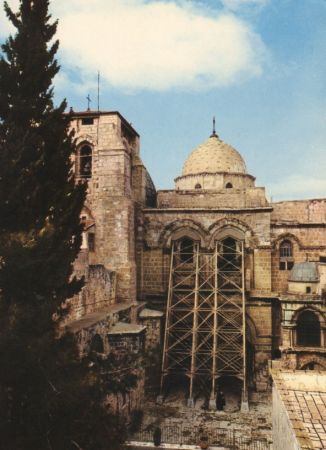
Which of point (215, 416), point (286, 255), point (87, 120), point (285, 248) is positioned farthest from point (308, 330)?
point (87, 120)

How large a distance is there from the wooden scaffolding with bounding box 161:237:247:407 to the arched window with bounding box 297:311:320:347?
7.97ft

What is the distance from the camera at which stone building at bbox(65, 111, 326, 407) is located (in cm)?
1794

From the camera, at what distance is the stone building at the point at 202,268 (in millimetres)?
17938

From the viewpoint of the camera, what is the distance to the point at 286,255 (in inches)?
831

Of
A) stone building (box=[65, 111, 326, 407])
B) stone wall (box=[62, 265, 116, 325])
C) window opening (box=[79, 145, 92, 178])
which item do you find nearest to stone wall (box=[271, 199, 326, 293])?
stone building (box=[65, 111, 326, 407])

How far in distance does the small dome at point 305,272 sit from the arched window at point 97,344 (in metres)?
9.25

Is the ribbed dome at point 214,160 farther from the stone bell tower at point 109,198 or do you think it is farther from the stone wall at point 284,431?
the stone wall at point 284,431

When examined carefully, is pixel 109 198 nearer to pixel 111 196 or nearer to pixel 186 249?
pixel 111 196

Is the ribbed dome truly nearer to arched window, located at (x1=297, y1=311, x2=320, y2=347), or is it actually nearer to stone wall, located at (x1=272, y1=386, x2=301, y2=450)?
arched window, located at (x1=297, y1=311, x2=320, y2=347)

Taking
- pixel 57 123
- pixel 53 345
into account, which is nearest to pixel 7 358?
pixel 53 345

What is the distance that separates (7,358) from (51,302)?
4.19ft

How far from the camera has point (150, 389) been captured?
1775 cm

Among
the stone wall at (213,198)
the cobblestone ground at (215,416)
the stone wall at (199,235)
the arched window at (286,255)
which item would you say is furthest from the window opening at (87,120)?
the cobblestone ground at (215,416)

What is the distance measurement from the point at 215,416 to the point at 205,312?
16.8ft
